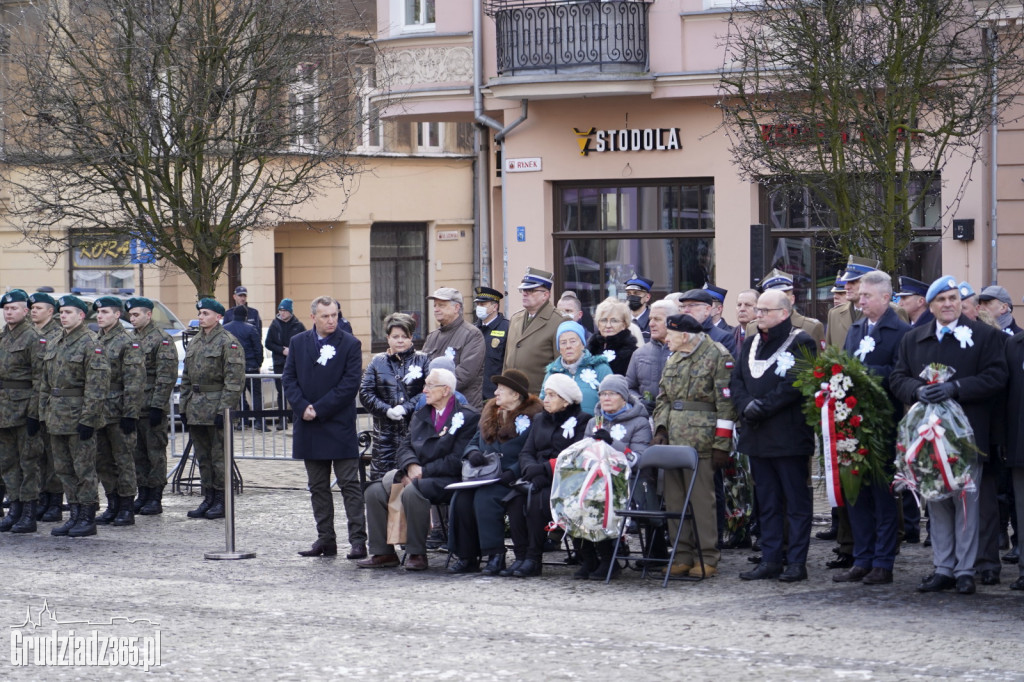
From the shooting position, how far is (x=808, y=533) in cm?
1134

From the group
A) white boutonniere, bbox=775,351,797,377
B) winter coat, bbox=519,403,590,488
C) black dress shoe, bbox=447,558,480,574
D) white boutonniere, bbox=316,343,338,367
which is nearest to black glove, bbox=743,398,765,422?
white boutonniere, bbox=775,351,797,377

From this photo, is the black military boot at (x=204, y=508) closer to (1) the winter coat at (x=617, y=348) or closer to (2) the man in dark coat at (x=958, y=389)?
(1) the winter coat at (x=617, y=348)

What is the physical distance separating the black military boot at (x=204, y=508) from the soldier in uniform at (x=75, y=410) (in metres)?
1.15

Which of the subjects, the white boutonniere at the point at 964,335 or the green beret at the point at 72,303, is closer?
the white boutonniere at the point at 964,335

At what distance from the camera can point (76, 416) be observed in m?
14.2

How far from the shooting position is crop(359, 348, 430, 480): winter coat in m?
13.1

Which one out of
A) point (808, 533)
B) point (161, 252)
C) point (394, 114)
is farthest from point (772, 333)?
point (394, 114)

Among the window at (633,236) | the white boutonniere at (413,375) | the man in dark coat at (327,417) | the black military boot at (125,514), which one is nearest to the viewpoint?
the man in dark coat at (327,417)

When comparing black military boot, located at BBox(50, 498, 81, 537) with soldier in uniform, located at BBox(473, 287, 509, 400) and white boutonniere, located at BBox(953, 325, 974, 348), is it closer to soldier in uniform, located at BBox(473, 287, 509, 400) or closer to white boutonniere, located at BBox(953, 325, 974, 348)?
soldier in uniform, located at BBox(473, 287, 509, 400)

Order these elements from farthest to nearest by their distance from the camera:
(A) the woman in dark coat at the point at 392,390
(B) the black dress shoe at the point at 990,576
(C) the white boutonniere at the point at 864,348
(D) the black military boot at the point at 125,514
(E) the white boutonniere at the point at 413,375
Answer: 1. (D) the black military boot at the point at 125,514
2. (E) the white boutonniere at the point at 413,375
3. (A) the woman in dark coat at the point at 392,390
4. (C) the white boutonniere at the point at 864,348
5. (B) the black dress shoe at the point at 990,576

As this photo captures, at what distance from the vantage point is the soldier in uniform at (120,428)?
1473 centimetres

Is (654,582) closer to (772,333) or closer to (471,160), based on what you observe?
(772,333)

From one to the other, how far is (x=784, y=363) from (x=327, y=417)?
3610mm

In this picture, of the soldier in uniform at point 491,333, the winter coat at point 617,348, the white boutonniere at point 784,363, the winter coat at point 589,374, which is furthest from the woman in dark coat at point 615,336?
the white boutonniere at point 784,363
